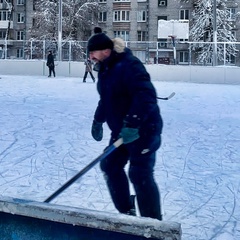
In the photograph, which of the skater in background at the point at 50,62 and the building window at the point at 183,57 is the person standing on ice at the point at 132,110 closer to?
the skater in background at the point at 50,62

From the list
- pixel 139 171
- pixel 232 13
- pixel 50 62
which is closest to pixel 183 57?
pixel 50 62

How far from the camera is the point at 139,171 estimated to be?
297 cm

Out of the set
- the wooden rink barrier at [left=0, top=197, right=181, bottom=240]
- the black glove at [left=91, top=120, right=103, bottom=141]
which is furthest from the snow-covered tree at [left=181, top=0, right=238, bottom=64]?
the wooden rink barrier at [left=0, top=197, right=181, bottom=240]

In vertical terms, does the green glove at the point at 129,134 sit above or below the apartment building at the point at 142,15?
below

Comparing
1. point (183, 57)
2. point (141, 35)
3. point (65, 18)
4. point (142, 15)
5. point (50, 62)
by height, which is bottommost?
point (50, 62)

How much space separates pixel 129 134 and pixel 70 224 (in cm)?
98

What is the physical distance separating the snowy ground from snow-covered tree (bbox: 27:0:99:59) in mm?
31484

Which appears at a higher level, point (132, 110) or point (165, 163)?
point (132, 110)

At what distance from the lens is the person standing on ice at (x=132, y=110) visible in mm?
2871

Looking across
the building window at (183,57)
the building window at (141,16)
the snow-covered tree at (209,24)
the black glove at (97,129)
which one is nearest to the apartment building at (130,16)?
the building window at (141,16)

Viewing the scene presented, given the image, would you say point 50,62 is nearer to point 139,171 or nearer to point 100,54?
point 100,54

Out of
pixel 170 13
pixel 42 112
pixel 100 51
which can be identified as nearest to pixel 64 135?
pixel 42 112

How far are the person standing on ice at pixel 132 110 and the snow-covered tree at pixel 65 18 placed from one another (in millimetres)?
38158

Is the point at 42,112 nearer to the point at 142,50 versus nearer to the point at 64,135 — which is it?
the point at 64,135
